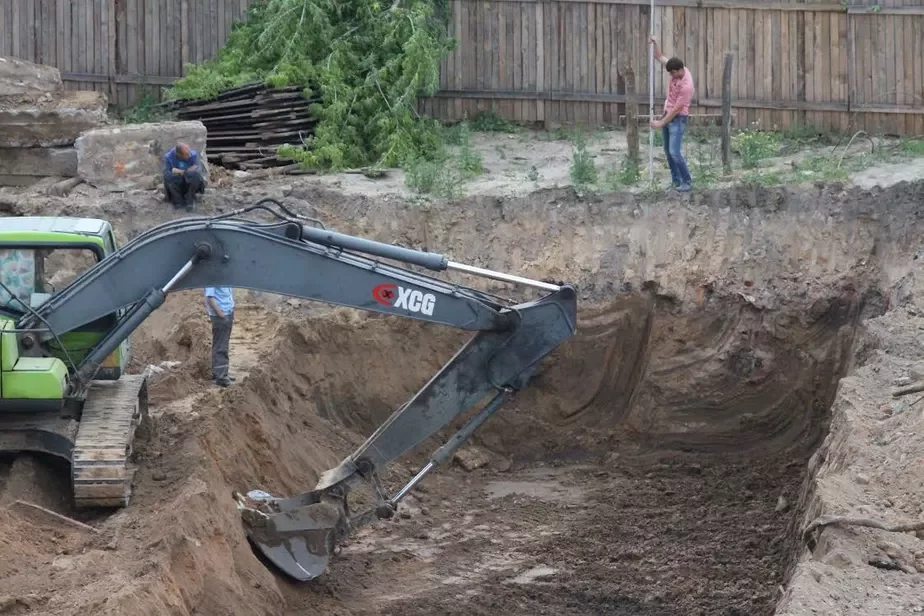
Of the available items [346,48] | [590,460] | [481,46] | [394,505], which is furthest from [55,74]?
[394,505]

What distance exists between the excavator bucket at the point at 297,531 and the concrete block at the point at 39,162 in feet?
28.5

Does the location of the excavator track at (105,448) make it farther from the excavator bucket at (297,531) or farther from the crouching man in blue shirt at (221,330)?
the crouching man in blue shirt at (221,330)

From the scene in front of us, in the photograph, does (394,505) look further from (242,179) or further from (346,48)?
(346,48)

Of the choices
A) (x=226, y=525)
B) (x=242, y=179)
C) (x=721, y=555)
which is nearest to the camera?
(x=226, y=525)

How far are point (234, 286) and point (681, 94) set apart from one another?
8247mm

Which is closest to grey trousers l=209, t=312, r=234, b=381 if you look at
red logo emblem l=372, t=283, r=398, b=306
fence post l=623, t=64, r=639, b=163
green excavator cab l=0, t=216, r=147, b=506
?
green excavator cab l=0, t=216, r=147, b=506

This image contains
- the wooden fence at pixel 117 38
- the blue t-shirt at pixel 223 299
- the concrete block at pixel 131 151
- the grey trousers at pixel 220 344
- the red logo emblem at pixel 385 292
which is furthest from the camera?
the wooden fence at pixel 117 38

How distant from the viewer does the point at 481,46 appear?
69.1 ft

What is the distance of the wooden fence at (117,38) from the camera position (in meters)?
20.8

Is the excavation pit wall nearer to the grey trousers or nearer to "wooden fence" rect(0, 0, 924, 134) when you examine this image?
the grey trousers

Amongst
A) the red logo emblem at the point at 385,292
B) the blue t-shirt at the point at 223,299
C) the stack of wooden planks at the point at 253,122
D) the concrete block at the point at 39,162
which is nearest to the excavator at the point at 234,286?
the red logo emblem at the point at 385,292

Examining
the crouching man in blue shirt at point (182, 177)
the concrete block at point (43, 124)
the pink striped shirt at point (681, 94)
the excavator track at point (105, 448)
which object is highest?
the pink striped shirt at point (681, 94)

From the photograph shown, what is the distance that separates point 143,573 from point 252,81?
37.2 ft

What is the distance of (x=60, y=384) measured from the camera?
10680 millimetres
